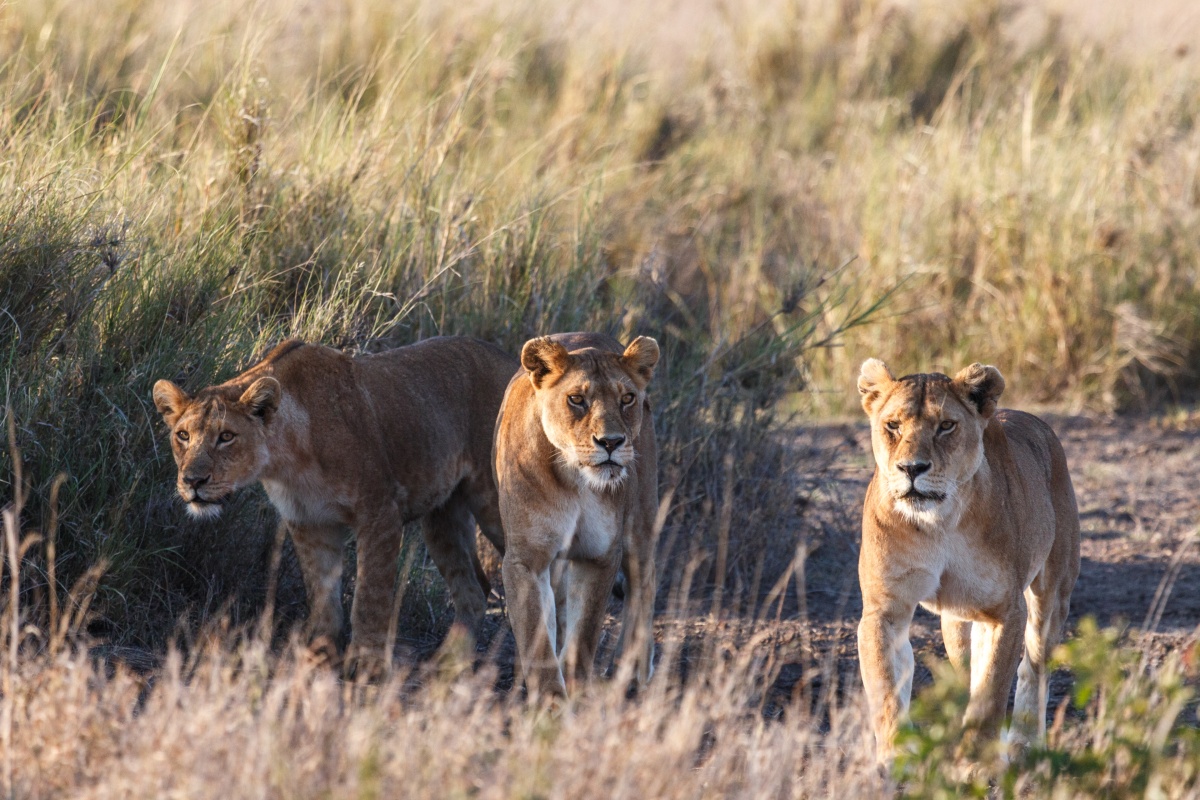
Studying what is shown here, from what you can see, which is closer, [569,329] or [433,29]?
[569,329]

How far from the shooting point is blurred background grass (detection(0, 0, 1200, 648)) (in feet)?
19.2

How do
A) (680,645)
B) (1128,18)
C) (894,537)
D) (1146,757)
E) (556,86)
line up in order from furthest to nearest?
(1128,18) → (556,86) → (680,645) → (894,537) → (1146,757)

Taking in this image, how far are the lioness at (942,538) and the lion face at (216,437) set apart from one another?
6.21 ft

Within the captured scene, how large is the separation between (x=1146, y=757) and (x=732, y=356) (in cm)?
422

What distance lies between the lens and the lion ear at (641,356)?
5219mm

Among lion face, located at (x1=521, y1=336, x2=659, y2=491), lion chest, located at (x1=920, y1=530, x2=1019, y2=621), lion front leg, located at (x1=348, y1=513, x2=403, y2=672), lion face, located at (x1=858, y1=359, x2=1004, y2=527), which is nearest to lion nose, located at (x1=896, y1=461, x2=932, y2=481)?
lion face, located at (x1=858, y1=359, x2=1004, y2=527)

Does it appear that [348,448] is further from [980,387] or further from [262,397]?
[980,387]

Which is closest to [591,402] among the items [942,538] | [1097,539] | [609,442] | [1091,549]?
[609,442]

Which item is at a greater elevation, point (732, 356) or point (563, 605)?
point (732, 356)

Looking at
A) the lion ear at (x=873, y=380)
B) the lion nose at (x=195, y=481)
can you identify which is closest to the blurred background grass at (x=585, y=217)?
the lion nose at (x=195, y=481)

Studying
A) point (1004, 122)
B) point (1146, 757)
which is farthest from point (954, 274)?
point (1146, 757)

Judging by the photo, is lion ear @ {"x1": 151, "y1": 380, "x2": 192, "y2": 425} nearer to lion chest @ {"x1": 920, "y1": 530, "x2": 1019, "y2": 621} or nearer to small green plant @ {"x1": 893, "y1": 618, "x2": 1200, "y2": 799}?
lion chest @ {"x1": 920, "y1": 530, "x2": 1019, "y2": 621}

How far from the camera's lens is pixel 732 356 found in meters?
7.68

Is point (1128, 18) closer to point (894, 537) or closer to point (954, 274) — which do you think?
point (954, 274)
